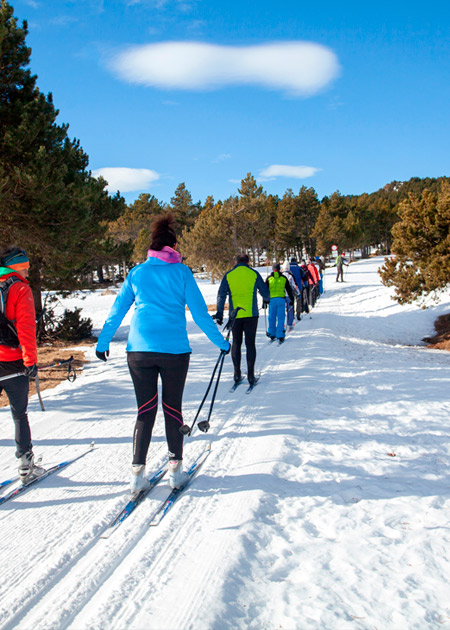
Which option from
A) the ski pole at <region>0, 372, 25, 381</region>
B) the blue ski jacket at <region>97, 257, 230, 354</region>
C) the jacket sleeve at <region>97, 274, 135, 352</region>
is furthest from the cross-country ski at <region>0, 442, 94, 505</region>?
the blue ski jacket at <region>97, 257, 230, 354</region>

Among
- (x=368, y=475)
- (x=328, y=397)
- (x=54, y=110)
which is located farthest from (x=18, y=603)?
(x=54, y=110)

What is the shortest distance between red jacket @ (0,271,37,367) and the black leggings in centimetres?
99

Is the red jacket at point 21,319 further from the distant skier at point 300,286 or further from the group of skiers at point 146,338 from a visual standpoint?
the distant skier at point 300,286

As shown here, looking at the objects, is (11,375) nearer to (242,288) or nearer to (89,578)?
(89,578)

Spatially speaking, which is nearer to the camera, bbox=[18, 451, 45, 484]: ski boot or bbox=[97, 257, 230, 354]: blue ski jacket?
bbox=[97, 257, 230, 354]: blue ski jacket

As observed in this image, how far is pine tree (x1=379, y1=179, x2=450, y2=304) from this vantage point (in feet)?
46.5

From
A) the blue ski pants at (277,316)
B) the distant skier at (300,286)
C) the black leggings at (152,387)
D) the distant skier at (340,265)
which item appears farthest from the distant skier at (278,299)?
the distant skier at (340,265)

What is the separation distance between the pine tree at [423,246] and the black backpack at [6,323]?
551 inches

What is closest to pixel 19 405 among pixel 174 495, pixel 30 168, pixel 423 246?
pixel 174 495

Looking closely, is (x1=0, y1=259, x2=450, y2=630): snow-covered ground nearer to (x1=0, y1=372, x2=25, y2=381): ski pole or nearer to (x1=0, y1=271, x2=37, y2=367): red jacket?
(x1=0, y1=372, x2=25, y2=381): ski pole

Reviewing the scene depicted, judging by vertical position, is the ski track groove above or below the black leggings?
below

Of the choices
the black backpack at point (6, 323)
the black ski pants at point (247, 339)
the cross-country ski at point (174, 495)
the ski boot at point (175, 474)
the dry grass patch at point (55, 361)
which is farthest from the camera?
the dry grass patch at point (55, 361)

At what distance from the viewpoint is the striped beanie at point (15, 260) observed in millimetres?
3553

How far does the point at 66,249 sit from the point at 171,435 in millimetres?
8025
